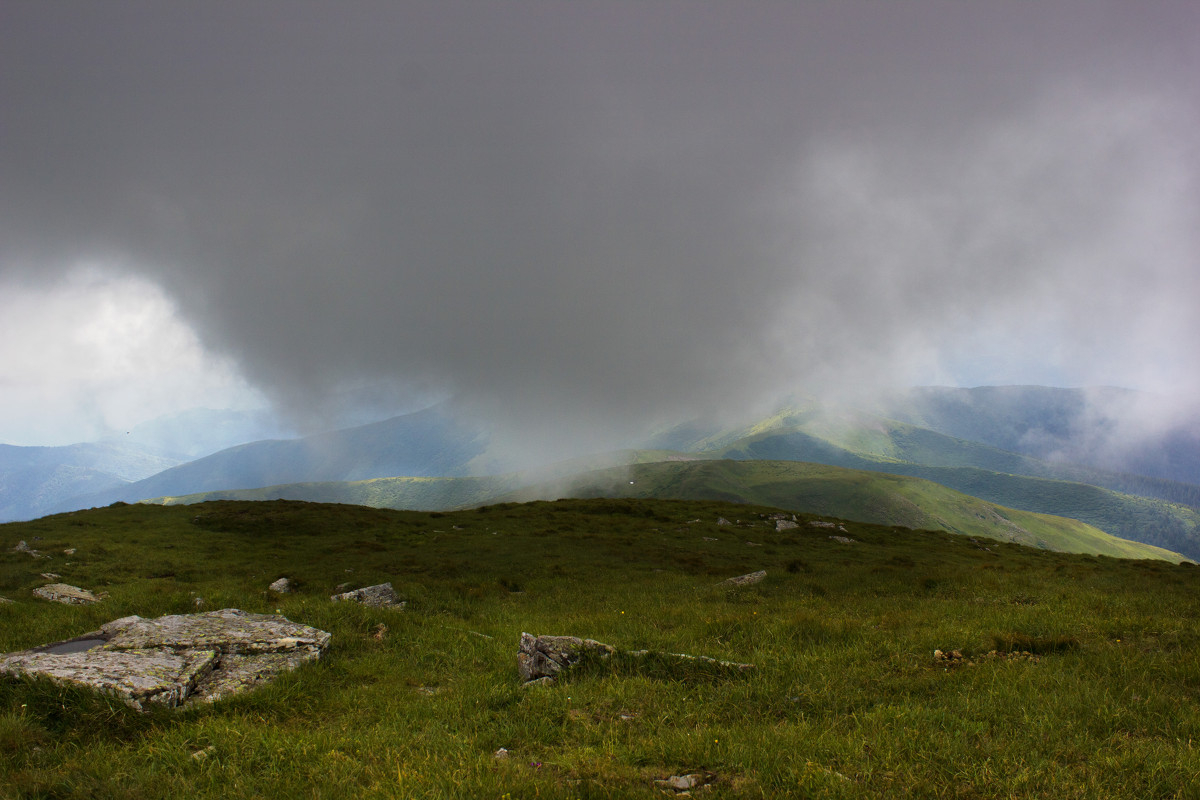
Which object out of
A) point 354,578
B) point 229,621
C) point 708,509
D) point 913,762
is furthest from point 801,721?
point 708,509

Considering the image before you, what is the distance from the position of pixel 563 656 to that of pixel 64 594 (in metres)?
25.4

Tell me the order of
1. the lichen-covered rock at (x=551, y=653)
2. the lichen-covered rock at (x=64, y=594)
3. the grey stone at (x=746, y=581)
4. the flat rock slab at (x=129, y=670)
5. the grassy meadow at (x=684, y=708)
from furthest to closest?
the grey stone at (x=746, y=581), the lichen-covered rock at (x=64, y=594), the lichen-covered rock at (x=551, y=653), the flat rock slab at (x=129, y=670), the grassy meadow at (x=684, y=708)

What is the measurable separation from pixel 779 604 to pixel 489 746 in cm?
1293

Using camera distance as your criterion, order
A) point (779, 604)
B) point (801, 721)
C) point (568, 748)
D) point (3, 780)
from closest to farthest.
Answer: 1. point (3, 780)
2. point (568, 748)
3. point (801, 721)
4. point (779, 604)

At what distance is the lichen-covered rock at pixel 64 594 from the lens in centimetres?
2188

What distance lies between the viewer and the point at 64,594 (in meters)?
22.7

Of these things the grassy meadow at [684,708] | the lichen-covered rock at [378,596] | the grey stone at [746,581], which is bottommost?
the grey stone at [746,581]

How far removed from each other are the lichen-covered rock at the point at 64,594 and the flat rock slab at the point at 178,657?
14154 mm

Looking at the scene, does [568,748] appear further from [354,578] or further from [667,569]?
[667,569]

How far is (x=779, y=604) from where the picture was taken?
18.2 m

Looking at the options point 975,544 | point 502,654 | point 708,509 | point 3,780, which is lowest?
point 975,544

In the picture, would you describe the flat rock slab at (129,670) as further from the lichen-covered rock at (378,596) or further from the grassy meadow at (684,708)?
the lichen-covered rock at (378,596)

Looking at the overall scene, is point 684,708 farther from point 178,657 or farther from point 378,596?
point 378,596

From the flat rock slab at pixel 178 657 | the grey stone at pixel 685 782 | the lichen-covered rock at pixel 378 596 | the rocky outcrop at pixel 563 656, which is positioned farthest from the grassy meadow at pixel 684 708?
the lichen-covered rock at pixel 378 596
